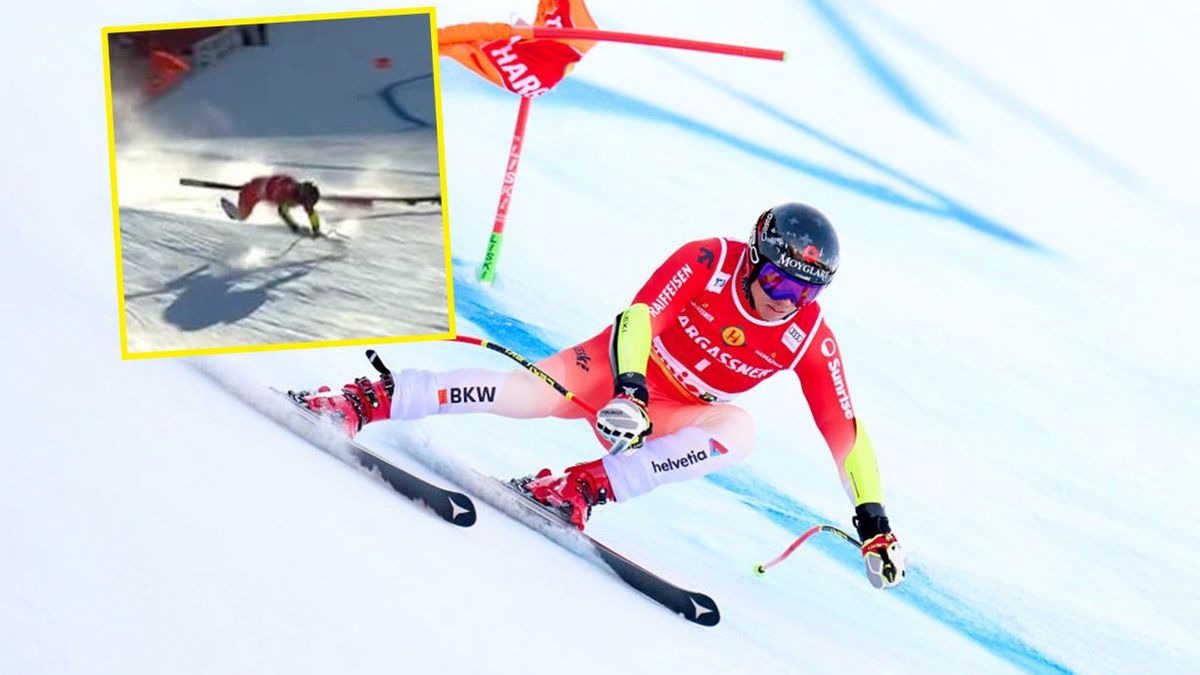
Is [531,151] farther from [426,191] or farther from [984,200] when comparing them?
[984,200]

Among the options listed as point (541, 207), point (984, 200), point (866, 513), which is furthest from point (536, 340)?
point (984, 200)

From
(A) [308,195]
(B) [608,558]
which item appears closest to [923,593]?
(B) [608,558]

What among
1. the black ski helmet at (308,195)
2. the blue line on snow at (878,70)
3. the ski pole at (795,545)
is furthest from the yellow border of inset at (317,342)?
the blue line on snow at (878,70)

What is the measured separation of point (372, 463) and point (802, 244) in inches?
31.4

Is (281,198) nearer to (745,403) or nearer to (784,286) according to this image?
(784,286)

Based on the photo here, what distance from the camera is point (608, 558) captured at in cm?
241

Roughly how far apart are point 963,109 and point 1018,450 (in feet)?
3.55

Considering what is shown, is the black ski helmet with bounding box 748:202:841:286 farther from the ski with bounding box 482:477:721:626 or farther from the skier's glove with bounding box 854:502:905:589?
the ski with bounding box 482:477:721:626

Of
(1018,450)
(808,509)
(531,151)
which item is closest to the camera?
(808,509)

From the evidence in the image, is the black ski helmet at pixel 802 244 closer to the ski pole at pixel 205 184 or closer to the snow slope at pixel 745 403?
the snow slope at pixel 745 403

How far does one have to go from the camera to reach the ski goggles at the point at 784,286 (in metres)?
2.31

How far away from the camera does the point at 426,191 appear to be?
258 centimetres

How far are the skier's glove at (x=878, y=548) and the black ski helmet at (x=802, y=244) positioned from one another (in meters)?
0.43

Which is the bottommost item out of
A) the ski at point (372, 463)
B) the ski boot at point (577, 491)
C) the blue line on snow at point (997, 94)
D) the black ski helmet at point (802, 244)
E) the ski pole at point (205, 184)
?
the ski boot at point (577, 491)
